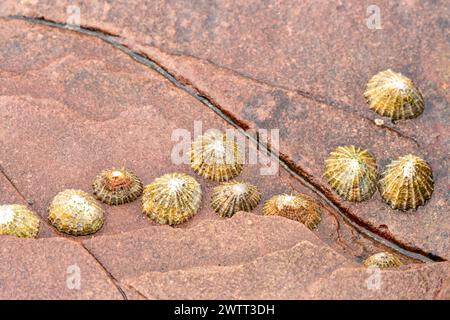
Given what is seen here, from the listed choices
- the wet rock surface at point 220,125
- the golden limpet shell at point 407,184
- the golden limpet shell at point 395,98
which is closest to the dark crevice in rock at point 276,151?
the wet rock surface at point 220,125

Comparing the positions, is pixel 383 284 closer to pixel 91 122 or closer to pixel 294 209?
pixel 294 209

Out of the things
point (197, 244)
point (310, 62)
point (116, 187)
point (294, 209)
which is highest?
point (310, 62)

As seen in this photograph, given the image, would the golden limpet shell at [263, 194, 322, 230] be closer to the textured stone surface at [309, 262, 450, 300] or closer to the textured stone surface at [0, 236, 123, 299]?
the textured stone surface at [309, 262, 450, 300]

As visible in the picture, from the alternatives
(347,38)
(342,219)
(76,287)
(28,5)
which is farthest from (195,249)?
(28,5)

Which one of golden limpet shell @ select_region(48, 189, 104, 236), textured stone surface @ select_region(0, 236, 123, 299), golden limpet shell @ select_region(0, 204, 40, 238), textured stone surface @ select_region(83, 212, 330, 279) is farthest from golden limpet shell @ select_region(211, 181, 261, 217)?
golden limpet shell @ select_region(0, 204, 40, 238)

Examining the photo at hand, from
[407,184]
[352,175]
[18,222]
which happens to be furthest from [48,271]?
[407,184]

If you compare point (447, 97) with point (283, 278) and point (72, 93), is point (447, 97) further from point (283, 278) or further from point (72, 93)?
point (72, 93)
